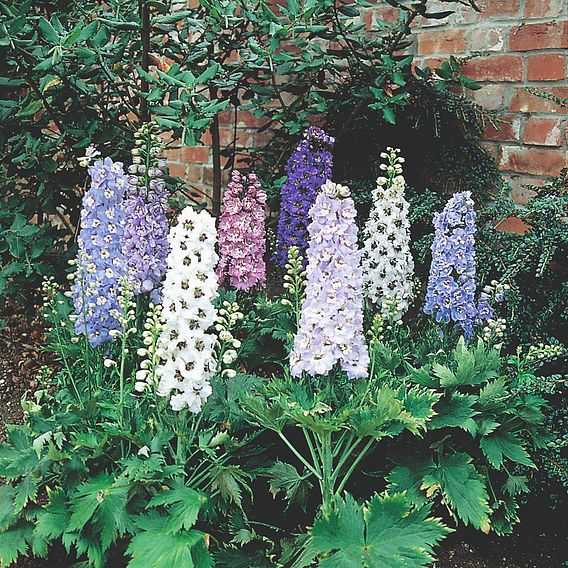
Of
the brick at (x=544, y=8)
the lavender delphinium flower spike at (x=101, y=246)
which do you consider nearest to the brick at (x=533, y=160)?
the brick at (x=544, y=8)

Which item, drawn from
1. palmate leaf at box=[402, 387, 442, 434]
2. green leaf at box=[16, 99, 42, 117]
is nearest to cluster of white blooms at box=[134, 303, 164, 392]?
palmate leaf at box=[402, 387, 442, 434]

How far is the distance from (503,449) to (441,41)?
1749mm

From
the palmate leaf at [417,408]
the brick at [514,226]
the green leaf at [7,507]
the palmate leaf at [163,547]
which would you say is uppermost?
the brick at [514,226]

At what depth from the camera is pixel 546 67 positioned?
2871 mm

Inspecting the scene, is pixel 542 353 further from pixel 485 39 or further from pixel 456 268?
pixel 485 39

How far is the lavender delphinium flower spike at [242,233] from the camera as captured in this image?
255 cm

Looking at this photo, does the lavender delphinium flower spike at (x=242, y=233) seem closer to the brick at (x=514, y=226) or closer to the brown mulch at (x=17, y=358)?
the brick at (x=514, y=226)

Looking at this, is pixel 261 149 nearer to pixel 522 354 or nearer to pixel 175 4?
pixel 175 4

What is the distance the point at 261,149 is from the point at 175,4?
1.07 metres

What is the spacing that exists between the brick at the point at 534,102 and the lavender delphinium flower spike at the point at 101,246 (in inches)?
60.8

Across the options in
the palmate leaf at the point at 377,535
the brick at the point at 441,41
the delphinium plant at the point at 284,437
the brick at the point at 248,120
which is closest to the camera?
the palmate leaf at the point at 377,535

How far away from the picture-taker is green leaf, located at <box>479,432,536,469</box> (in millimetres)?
2113

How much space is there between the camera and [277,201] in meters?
3.23

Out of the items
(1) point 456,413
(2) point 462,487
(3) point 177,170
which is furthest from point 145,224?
(3) point 177,170
